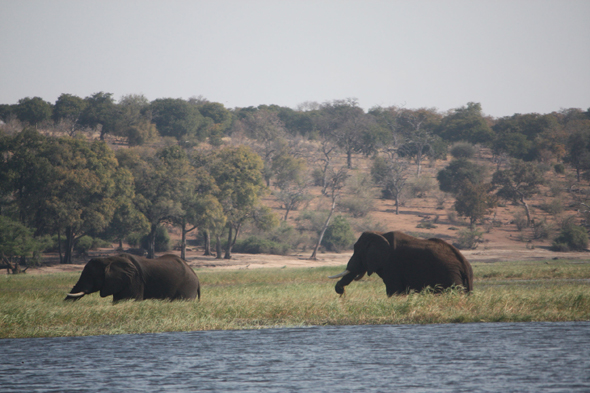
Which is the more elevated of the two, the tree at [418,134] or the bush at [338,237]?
the tree at [418,134]

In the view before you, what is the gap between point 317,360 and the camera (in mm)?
13242

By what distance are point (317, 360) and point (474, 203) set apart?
57.0 m

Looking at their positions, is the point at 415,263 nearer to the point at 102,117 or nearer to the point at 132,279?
the point at 132,279

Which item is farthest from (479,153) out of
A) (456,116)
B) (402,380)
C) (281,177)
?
(402,380)

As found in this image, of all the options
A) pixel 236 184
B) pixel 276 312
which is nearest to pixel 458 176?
pixel 236 184

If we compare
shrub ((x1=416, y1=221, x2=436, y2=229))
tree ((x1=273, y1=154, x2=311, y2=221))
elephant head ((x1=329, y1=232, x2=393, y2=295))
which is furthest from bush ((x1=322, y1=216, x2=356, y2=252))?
elephant head ((x1=329, y1=232, x2=393, y2=295))

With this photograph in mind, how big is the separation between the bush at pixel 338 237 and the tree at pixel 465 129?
4432 centimetres

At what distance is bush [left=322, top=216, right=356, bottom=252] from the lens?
63438mm

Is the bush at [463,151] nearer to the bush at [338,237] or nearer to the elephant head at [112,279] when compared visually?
the bush at [338,237]

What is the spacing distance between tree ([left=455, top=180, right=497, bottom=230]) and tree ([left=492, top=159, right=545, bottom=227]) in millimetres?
4817

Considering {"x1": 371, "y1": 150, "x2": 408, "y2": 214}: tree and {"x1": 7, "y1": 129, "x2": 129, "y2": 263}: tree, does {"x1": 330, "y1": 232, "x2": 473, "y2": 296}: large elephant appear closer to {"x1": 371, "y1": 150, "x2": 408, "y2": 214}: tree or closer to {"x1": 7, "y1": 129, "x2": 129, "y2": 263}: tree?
{"x1": 7, "y1": 129, "x2": 129, "y2": 263}: tree

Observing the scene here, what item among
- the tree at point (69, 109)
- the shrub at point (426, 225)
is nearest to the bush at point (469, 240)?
the shrub at point (426, 225)

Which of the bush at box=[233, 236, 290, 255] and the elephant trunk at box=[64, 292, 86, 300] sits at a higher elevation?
the elephant trunk at box=[64, 292, 86, 300]

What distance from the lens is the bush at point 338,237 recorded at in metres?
63.4
